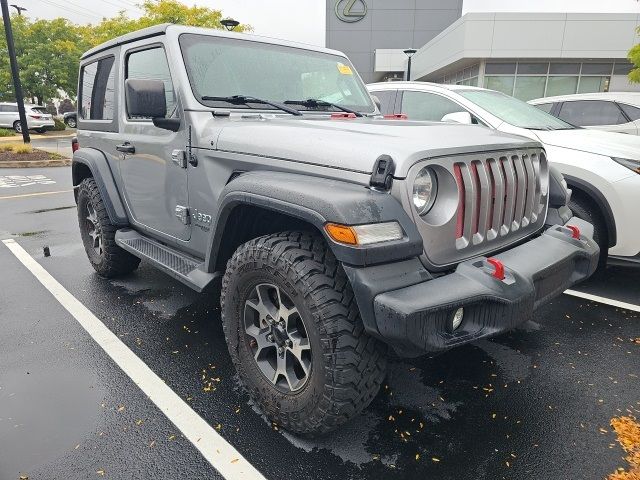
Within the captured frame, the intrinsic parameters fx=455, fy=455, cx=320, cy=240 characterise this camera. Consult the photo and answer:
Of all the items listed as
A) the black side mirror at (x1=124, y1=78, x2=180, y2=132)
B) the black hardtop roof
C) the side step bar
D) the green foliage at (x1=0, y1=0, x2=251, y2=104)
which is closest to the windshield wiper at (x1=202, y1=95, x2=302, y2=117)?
the black side mirror at (x1=124, y1=78, x2=180, y2=132)

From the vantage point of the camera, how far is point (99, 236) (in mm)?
4199

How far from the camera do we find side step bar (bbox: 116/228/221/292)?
108 inches

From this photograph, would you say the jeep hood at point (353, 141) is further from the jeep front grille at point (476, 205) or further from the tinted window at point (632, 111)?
the tinted window at point (632, 111)

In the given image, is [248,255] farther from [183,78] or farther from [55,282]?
[55,282]

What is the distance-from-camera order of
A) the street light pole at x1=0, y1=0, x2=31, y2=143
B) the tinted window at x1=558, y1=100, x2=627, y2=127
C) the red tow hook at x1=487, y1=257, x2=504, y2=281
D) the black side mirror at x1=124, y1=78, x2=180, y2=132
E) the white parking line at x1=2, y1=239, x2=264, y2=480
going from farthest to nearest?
the street light pole at x1=0, y1=0, x2=31, y2=143 < the tinted window at x1=558, y1=100, x2=627, y2=127 < the black side mirror at x1=124, y1=78, x2=180, y2=132 < the white parking line at x1=2, y1=239, x2=264, y2=480 < the red tow hook at x1=487, y1=257, x2=504, y2=281

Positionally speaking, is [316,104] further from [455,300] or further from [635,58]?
[635,58]

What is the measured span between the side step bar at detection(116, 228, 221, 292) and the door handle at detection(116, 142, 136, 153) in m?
0.69

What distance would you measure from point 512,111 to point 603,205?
1.67 meters

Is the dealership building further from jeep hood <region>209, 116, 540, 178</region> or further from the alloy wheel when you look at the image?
the alloy wheel

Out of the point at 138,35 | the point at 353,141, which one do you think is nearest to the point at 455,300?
the point at 353,141

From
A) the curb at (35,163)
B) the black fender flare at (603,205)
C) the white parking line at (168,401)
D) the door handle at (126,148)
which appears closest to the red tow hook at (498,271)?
the white parking line at (168,401)

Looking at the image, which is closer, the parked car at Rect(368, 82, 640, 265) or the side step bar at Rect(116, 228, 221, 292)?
the side step bar at Rect(116, 228, 221, 292)

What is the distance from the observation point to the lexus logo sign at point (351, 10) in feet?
145

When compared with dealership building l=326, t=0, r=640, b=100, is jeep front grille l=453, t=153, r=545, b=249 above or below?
below
